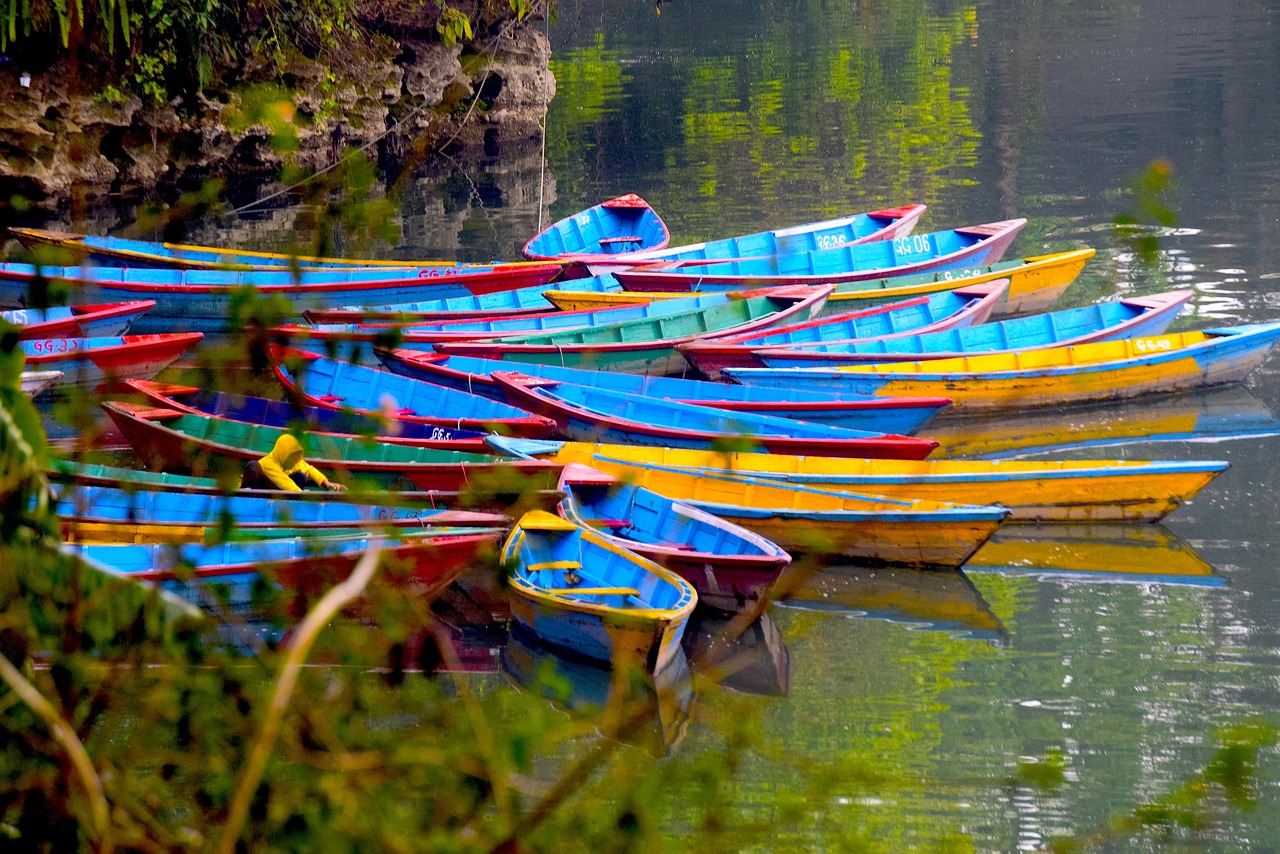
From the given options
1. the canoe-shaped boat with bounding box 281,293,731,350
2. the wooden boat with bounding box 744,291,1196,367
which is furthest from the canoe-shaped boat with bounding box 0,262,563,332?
the wooden boat with bounding box 744,291,1196,367

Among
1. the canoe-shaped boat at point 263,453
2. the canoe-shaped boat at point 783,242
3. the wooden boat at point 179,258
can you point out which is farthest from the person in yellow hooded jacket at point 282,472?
the canoe-shaped boat at point 783,242

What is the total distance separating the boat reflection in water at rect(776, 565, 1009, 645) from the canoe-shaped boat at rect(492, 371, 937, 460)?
39.3 inches

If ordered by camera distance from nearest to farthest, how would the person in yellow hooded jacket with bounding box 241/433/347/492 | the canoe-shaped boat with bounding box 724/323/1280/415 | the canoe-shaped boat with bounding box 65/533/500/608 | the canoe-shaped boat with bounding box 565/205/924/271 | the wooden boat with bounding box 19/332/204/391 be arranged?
the canoe-shaped boat with bounding box 65/533/500/608 → the person in yellow hooded jacket with bounding box 241/433/347/492 → the canoe-shaped boat with bounding box 724/323/1280/415 → the wooden boat with bounding box 19/332/204/391 → the canoe-shaped boat with bounding box 565/205/924/271

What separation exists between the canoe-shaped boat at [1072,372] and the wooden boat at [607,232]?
222 inches

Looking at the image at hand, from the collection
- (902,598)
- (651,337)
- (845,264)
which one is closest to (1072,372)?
(845,264)

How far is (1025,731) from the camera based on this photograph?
7156 mm

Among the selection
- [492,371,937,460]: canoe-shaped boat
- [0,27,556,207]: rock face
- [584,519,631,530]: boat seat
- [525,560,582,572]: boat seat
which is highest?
[0,27,556,207]: rock face

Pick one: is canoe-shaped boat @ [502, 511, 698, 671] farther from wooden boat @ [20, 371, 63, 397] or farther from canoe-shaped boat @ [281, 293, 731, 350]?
wooden boat @ [20, 371, 63, 397]

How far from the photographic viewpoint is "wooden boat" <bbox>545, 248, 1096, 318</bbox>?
539 inches

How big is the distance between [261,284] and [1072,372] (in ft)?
27.5

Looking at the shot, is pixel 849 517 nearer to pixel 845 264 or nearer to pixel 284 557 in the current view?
pixel 284 557

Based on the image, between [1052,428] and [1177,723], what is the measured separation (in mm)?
5037

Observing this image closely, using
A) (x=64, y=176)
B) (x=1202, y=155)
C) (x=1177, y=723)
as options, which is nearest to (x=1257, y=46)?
(x=1202, y=155)

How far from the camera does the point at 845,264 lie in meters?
15.2
